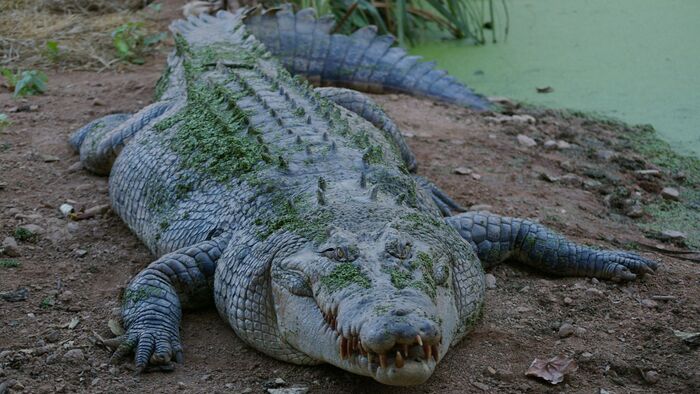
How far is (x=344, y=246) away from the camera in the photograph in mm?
3098

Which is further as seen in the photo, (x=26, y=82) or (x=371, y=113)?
(x=26, y=82)

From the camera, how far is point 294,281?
3186mm

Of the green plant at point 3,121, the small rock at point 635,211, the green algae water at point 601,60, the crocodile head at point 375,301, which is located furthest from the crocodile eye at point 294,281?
the green algae water at point 601,60

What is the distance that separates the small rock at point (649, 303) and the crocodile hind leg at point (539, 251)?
19cm

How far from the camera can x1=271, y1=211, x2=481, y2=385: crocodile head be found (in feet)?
Answer: 8.66

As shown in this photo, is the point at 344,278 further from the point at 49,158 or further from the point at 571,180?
the point at 49,158

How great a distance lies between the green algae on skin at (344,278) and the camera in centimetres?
293

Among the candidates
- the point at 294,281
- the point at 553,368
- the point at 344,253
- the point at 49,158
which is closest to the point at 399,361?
the point at 344,253

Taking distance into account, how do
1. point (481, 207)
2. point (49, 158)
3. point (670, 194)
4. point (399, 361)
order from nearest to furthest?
point (399, 361) → point (481, 207) → point (670, 194) → point (49, 158)

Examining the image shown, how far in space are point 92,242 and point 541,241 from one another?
2190 mm

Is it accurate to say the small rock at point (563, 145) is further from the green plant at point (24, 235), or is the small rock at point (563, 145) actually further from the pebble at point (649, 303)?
the green plant at point (24, 235)

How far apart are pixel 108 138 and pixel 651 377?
3.33 m

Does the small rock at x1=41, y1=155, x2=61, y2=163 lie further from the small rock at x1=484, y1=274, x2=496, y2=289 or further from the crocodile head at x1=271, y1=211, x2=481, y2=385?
the small rock at x1=484, y1=274, x2=496, y2=289

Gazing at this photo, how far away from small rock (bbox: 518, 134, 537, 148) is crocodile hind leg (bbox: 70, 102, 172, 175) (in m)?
2.33
